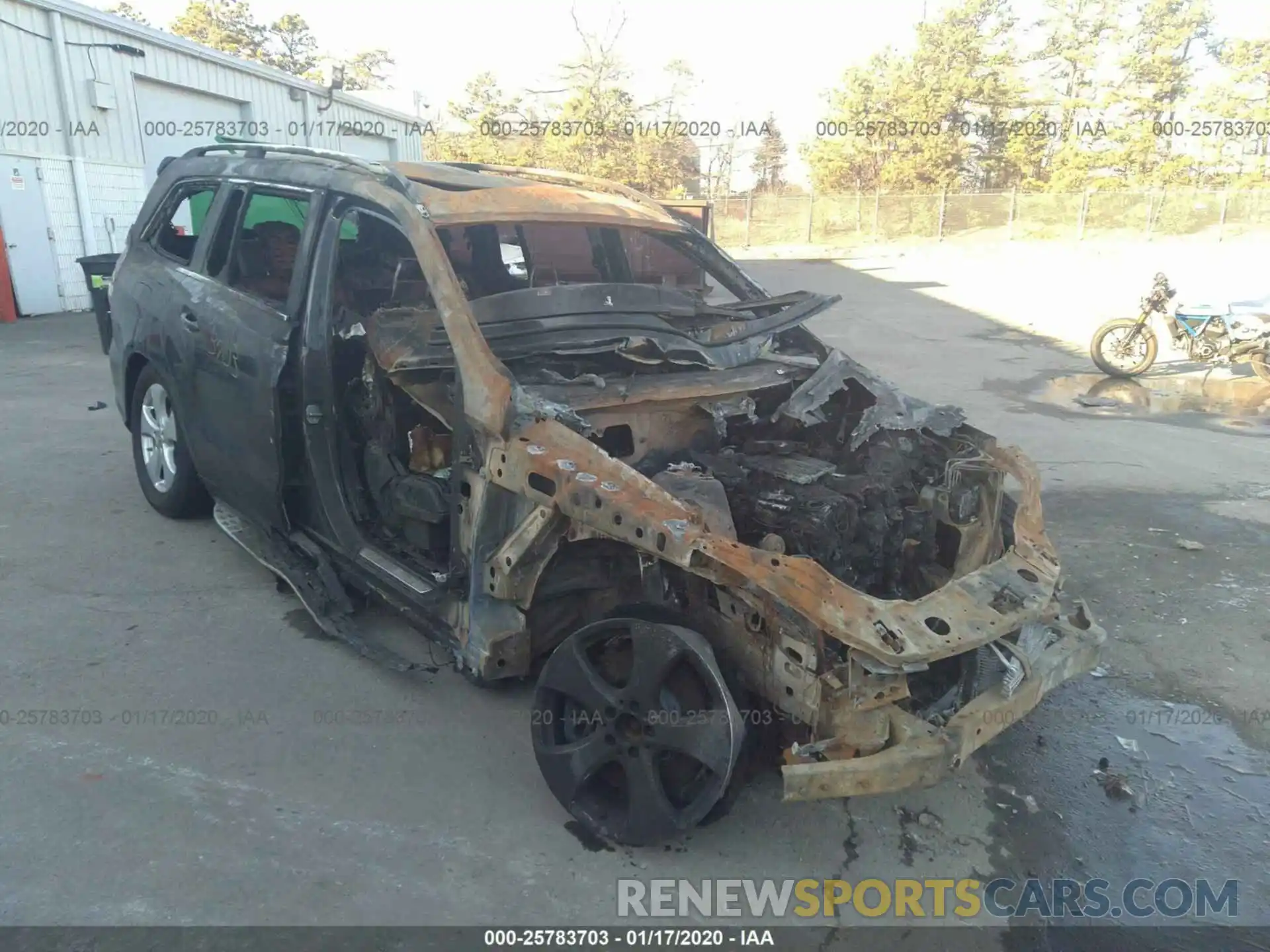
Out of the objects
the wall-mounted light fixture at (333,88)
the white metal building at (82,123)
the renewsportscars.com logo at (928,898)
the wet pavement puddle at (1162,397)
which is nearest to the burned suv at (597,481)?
the renewsportscars.com logo at (928,898)

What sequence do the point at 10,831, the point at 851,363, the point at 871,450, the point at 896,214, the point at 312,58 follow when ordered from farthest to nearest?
1. the point at 312,58
2. the point at 896,214
3. the point at 851,363
4. the point at 871,450
5. the point at 10,831

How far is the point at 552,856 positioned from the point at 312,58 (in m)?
49.6

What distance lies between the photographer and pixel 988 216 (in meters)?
30.5

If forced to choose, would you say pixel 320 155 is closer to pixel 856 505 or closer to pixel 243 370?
pixel 243 370

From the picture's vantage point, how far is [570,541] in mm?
2820

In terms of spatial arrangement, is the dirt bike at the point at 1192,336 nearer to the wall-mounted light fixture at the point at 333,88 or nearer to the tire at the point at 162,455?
the tire at the point at 162,455

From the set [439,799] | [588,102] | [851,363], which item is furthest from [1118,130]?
[439,799]

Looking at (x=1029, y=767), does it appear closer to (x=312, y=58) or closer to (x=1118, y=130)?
(x=1118, y=130)

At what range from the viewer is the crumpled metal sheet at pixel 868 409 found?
3643 millimetres

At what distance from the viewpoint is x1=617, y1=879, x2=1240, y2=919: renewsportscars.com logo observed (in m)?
2.52

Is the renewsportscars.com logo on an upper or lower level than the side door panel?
lower

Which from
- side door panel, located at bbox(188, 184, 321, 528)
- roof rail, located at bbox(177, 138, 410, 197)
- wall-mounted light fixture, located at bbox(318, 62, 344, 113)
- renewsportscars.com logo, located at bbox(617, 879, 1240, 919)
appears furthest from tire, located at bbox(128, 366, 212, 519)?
wall-mounted light fixture, located at bbox(318, 62, 344, 113)

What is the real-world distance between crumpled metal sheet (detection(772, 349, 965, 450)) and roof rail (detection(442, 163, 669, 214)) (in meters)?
1.34

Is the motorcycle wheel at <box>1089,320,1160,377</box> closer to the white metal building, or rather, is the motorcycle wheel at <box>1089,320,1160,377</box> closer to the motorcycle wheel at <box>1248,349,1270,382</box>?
the motorcycle wheel at <box>1248,349,1270,382</box>
